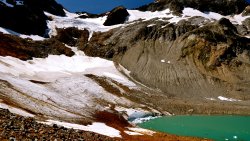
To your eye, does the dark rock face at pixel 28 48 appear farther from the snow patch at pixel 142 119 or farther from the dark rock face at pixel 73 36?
the snow patch at pixel 142 119

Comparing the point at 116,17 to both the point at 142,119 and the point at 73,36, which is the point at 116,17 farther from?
the point at 142,119

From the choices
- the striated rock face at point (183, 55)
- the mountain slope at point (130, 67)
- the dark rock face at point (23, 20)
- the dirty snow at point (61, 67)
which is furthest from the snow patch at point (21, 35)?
the striated rock face at point (183, 55)

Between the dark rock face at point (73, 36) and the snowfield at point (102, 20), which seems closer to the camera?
the dark rock face at point (73, 36)

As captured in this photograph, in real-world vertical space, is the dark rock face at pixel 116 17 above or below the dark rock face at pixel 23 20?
above

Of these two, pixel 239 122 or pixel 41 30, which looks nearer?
pixel 239 122

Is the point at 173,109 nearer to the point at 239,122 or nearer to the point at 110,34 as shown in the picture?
the point at 239,122

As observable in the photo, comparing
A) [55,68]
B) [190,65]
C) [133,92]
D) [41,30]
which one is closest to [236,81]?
[190,65]
